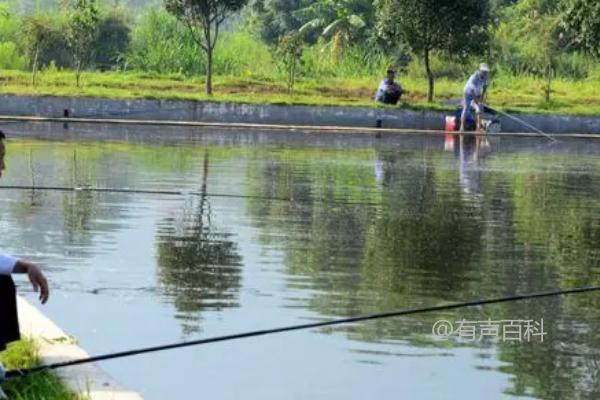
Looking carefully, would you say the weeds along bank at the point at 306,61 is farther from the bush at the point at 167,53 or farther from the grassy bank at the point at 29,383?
the grassy bank at the point at 29,383

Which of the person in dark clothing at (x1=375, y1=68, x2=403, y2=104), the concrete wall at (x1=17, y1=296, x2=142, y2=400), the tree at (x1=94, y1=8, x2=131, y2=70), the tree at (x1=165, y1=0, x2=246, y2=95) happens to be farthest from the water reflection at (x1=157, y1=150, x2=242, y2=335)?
the tree at (x1=94, y1=8, x2=131, y2=70)

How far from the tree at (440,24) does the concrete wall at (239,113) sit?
240 cm

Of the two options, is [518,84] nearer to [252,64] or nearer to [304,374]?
[252,64]

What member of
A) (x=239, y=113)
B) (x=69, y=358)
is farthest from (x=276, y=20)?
(x=69, y=358)

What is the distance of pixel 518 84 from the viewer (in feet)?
134

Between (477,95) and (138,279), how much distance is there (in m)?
20.5

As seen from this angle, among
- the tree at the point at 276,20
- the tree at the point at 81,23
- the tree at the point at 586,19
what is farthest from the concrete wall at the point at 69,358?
the tree at the point at 276,20

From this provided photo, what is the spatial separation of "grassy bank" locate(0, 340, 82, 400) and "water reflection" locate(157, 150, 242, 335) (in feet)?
5.47

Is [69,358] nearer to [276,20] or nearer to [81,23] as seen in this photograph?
[81,23]

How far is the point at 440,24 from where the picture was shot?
3403 cm

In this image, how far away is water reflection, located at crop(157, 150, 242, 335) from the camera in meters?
9.21

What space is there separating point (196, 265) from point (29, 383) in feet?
15.2

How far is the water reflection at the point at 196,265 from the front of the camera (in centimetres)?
921

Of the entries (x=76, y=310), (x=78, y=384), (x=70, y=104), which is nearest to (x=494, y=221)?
(x=76, y=310)
